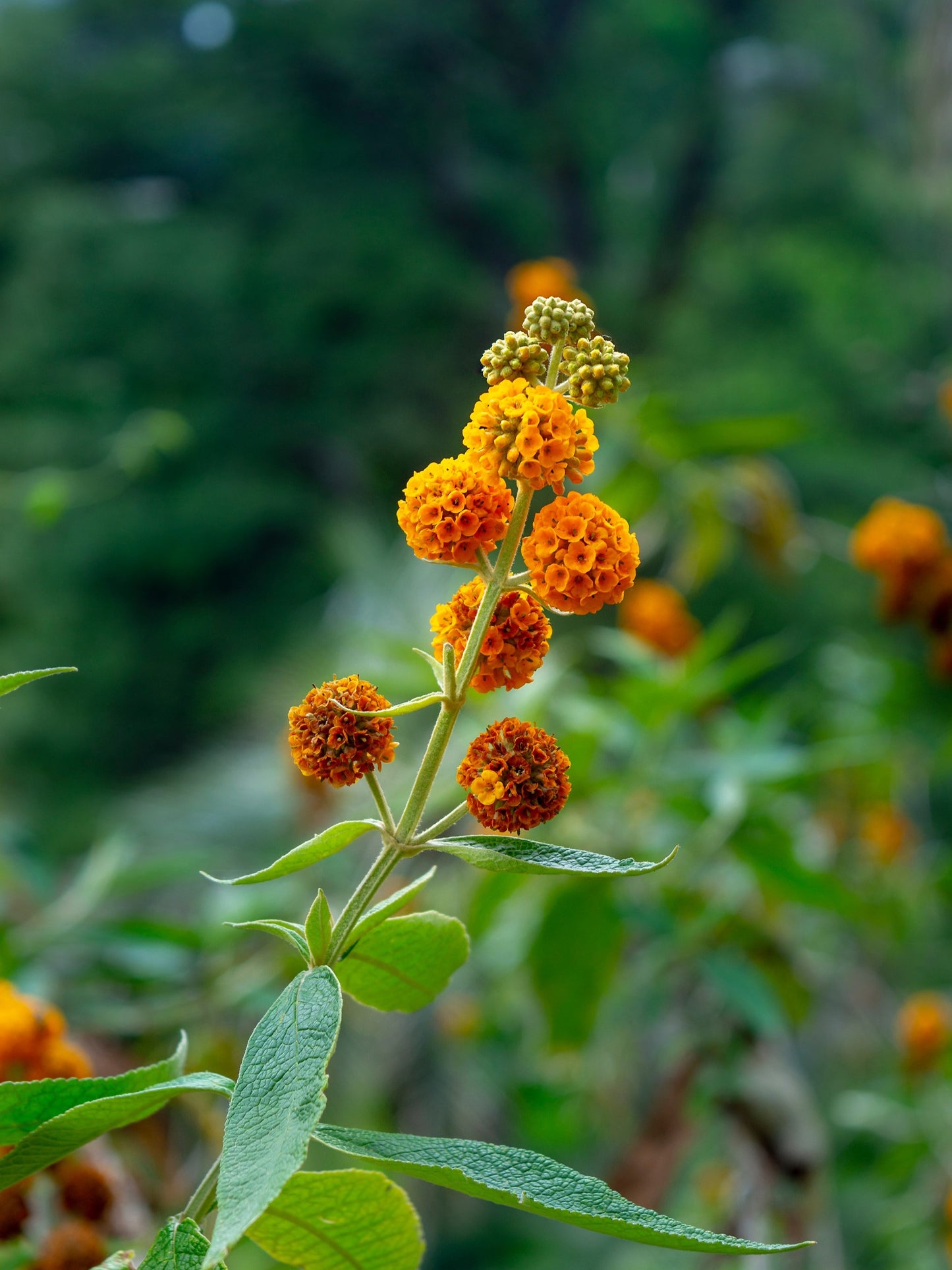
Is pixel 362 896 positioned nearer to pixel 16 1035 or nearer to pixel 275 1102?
pixel 275 1102

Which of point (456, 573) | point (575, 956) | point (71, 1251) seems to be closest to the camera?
point (71, 1251)

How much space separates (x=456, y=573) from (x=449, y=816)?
1859 mm

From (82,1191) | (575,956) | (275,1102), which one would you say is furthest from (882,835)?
(275,1102)

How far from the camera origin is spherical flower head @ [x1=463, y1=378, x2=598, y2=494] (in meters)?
0.29

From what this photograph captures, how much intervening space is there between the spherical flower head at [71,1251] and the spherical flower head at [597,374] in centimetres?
34

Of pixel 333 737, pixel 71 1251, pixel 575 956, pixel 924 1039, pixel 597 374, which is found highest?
pixel 597 374

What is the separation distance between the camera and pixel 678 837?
0.91 meters

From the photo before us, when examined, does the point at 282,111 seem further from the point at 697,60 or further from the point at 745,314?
the point at 745,314

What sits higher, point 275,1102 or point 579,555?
point 579,555

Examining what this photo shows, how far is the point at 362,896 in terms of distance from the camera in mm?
295

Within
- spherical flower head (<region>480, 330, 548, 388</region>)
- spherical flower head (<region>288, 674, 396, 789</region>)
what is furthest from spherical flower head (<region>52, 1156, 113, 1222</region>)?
spherical flower head (<region>480, 330, 548, 388</region>)

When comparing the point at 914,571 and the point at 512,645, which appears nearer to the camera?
the point at 512,645

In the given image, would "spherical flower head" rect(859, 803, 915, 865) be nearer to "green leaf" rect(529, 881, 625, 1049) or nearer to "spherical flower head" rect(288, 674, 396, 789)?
"green leaf" rect(529, 881, 625, 1049)

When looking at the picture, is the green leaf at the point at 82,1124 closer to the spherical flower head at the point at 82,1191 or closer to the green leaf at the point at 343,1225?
the green leaf at the point at 343,1225
